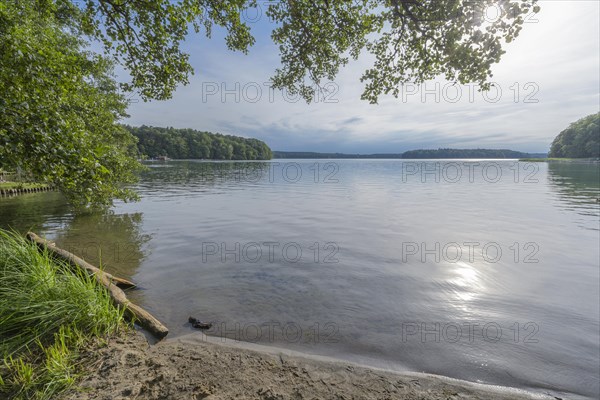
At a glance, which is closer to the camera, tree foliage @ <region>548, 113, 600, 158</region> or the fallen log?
the fallen log

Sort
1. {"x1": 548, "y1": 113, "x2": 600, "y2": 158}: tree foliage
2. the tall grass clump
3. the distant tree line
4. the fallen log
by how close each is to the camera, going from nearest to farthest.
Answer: the tall grass clump → the fallen log → {"x1": 548, "y1": 113, "x2": 600, "y2": 158}: tree foliage → the distant tree line

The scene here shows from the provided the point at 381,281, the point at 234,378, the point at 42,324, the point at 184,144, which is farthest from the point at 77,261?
the point at 184,144

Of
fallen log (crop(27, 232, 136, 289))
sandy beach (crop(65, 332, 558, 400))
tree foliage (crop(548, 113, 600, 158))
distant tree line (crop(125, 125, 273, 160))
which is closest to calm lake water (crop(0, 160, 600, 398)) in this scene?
fallen log (crop(27, 232, 136, 289))

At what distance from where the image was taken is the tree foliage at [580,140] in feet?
425

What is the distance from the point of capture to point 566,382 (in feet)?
18.3

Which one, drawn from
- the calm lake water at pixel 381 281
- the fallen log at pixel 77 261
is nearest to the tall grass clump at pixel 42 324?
the fallen log at pixel 77 261

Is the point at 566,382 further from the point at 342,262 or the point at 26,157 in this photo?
the point at 26,157

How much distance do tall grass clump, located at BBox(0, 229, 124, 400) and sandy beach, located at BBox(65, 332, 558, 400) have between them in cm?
31

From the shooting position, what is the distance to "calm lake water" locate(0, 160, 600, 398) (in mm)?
6379

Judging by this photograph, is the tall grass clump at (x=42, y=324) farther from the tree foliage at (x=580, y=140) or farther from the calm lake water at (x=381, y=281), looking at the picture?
the tree foliage at (x=580, y=140)

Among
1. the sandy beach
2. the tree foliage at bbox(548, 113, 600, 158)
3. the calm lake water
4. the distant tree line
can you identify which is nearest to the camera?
the sandy beach

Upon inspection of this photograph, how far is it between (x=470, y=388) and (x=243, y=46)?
1170 centimetres

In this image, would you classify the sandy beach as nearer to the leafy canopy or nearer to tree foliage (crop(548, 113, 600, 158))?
the leafy canopy

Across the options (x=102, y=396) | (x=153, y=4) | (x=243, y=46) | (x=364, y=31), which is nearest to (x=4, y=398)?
(x=102, y=396)
